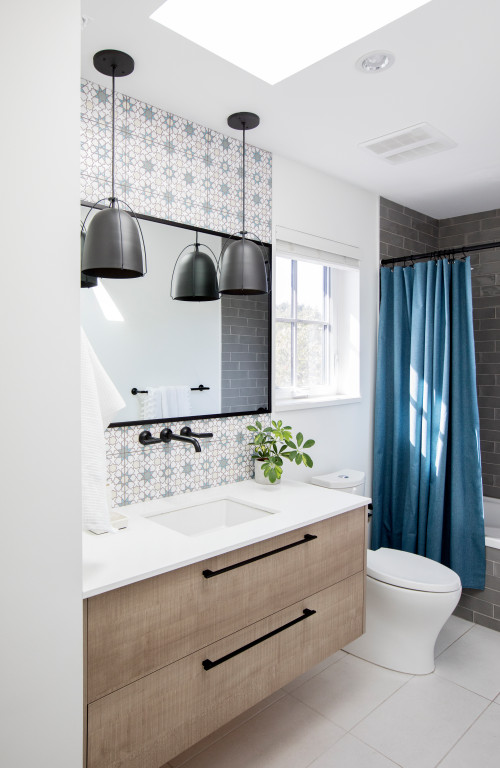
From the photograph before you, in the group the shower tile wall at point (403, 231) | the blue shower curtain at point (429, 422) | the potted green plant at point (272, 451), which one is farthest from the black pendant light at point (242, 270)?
the shower tile wall at point (403, 231)

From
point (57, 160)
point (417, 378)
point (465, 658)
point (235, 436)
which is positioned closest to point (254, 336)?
point (235, 436)

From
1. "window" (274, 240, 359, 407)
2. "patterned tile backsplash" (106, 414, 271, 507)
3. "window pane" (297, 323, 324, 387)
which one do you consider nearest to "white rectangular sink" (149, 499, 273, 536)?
"patterned tile backsplash" (106, 414, 271, 507)

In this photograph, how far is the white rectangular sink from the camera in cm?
200

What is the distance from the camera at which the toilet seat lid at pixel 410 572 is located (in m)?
2.27

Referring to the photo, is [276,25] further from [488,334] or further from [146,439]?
[488,334]

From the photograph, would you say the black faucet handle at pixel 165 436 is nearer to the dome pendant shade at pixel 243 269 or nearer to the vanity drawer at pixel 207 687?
the dome pendant shade at pixel 243 269

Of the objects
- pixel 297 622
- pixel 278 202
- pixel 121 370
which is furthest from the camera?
pixel 278 202

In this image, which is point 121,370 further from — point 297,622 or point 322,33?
point 322,33

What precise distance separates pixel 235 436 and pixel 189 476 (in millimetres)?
318

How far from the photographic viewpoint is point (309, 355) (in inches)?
121

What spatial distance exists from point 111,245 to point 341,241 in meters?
1.80

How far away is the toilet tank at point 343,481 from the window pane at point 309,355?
22.1 inches

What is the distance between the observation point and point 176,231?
2.17m

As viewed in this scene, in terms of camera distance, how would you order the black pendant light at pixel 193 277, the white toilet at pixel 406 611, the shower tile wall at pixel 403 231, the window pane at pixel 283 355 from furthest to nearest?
the shower tile wall at pixel 403 231, the window pane at pixel 283 355, the white toilet at pixel 406 611, the black pendant light at pixel 193 277
